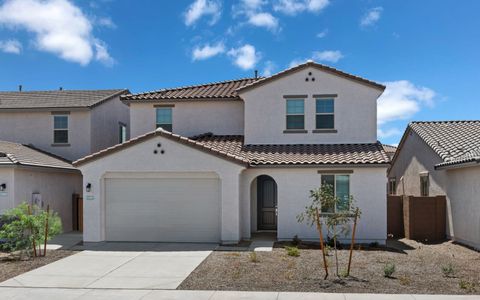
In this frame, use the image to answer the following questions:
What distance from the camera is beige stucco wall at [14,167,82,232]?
16594 millimetres

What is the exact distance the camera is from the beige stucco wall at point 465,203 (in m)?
14.4

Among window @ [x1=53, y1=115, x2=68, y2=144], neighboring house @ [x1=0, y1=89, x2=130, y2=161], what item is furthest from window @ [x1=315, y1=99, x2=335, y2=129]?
window @ [x1=53, y1=115, x2=68, y2=144]

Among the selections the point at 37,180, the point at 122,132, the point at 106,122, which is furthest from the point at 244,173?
the point at 122,132

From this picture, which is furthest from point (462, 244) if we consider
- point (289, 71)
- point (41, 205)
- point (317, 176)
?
point (41, 205)

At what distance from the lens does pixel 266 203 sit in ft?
61.1

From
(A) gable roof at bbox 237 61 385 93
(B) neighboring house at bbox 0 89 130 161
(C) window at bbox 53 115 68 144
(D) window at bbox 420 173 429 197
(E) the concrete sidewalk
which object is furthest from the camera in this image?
(C) window at bbox 53 115 68 144

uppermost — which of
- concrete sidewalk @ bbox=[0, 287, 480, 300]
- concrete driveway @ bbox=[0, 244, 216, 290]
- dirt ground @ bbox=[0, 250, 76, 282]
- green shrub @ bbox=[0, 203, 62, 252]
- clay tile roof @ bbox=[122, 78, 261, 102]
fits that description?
clay tile roof @ bbox=[122, 78, 261, 102]

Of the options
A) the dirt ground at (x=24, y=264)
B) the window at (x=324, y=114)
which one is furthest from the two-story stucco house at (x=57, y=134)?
the window at (x=324, y=114)

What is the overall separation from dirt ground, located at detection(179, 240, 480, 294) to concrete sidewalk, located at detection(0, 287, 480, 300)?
1.24 ft

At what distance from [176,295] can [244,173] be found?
7583 millimetres

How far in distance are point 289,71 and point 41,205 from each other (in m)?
11.0

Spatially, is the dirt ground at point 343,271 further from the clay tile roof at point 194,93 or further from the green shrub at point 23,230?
the clay tile roof at point 194,93

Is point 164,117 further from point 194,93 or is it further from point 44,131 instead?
point 44,131

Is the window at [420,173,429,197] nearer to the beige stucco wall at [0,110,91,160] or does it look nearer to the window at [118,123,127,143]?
the beige stucco wall at [0,110,91,160]
